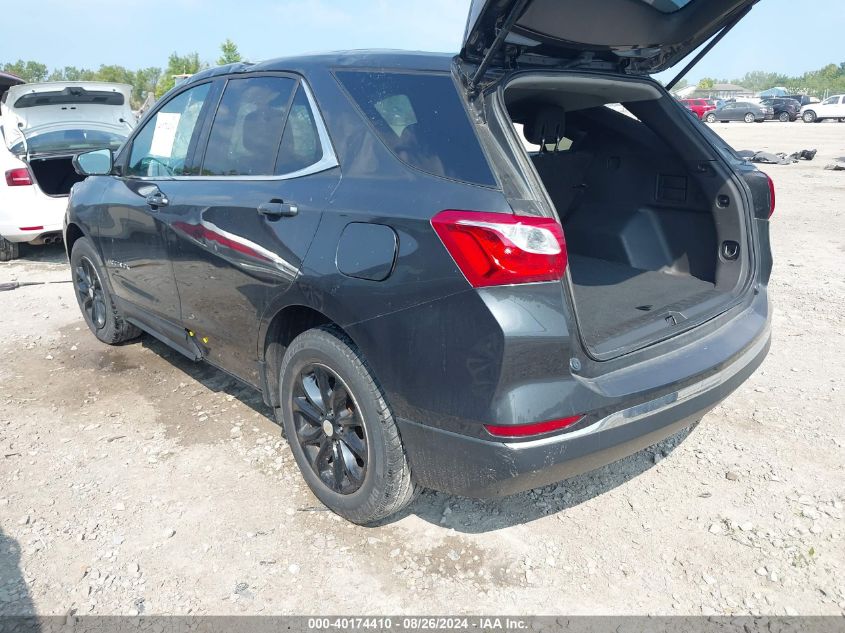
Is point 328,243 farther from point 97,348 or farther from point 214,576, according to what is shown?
point 97,348

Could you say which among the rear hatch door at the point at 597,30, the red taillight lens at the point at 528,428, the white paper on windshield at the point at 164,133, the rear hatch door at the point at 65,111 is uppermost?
the rear hatch door at the point at 597,30

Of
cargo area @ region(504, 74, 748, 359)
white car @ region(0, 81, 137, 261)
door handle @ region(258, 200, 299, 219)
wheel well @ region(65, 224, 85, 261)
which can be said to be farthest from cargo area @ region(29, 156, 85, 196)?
cargo area @ region(504, 74, 748, 359)

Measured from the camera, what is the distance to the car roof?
247cm

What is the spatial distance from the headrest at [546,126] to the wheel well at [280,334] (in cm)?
177

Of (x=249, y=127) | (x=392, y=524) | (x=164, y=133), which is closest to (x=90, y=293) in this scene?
(x=164, y=133)

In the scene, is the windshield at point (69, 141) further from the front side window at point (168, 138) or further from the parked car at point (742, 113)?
the parked car at point (742, 113)

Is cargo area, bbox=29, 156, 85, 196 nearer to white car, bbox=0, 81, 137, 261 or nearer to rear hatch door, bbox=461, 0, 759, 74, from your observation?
white car, bbox=0, 81, 137, 261

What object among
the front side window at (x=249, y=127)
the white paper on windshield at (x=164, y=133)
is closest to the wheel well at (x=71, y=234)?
the white paper on windshield at (x=164, y=133)

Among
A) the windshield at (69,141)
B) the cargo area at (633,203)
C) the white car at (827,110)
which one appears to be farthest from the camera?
the white car at (827,110)

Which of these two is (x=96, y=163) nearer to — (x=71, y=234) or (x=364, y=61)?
(x=71, y=234)

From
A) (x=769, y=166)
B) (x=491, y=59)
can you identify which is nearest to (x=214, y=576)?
(x=491, y=59)

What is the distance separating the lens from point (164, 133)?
12.5 ft

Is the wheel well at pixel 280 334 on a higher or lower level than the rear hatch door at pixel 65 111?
lower

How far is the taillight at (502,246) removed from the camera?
6.81ft
